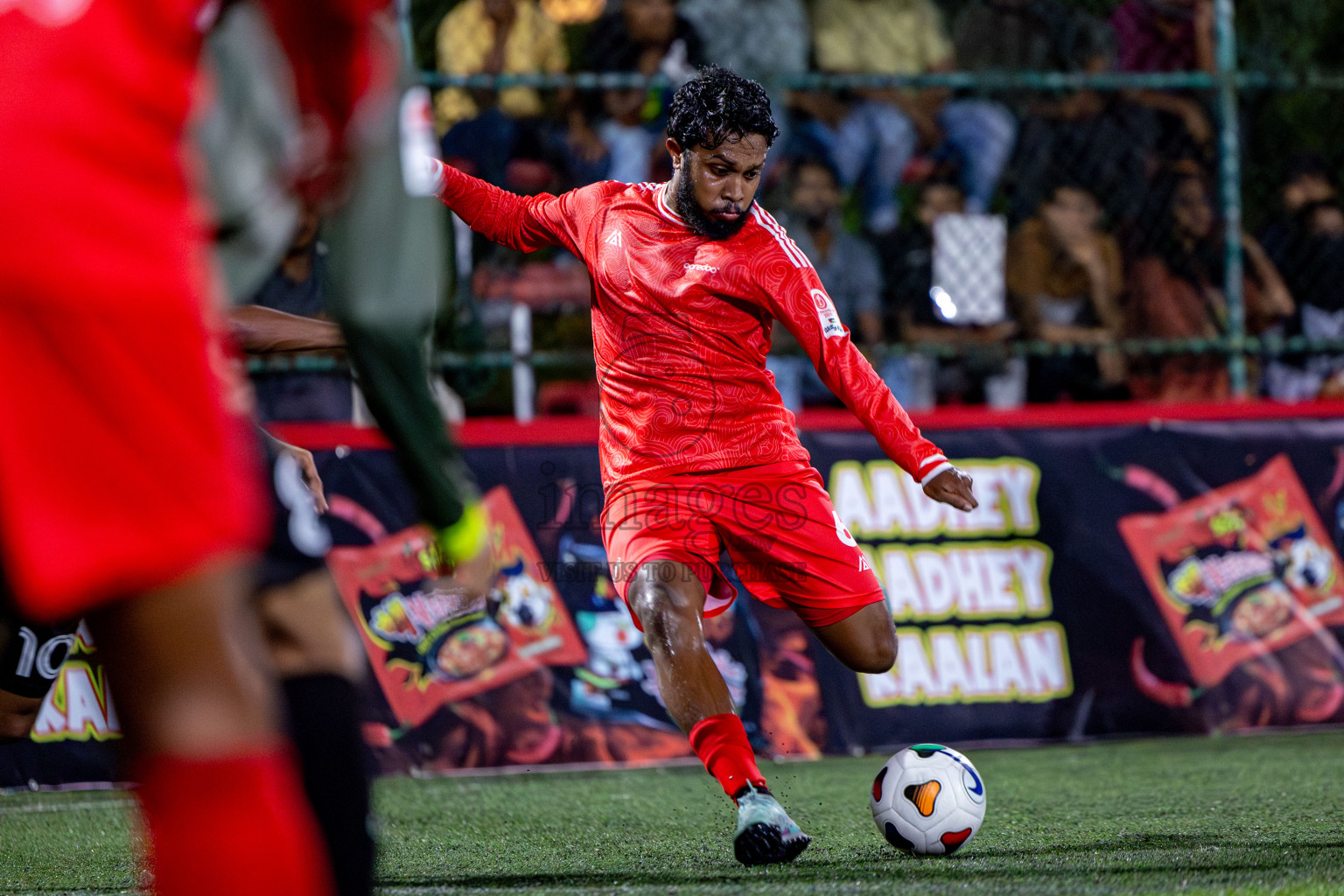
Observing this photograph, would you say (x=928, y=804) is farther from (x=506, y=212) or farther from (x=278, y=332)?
(x=506, y=212)

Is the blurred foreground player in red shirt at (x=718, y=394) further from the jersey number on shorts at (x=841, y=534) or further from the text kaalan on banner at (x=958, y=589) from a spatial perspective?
the text kaalan on banner at (x=958, y=589)

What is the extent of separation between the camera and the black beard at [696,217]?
4.55m

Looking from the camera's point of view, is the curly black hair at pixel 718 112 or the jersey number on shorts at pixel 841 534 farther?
the jersey number on shorts at pixel 841 534

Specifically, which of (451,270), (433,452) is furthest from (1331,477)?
(433,452)

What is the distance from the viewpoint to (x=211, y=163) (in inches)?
67.8

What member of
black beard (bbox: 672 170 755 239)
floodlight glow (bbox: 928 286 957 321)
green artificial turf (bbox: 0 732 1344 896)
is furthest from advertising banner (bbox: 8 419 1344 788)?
black beard (bbox: 672 170 755 239)

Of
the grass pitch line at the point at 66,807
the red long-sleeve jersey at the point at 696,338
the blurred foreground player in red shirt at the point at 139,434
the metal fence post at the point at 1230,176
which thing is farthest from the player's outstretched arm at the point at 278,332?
the metal fence post at the point at 1230,176

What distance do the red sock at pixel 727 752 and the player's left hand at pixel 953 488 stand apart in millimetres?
798

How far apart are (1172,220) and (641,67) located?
2.56 m

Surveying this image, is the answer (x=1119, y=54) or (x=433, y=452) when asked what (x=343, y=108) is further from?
(x=1119, y=54)

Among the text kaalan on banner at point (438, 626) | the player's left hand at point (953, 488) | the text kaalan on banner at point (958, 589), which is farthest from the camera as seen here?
the text kaalan on banner at point (958, 589)

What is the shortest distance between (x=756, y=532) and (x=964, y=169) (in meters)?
3.52

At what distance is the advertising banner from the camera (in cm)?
626

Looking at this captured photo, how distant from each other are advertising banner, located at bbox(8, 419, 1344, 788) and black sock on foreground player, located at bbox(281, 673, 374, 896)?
3754 mm
